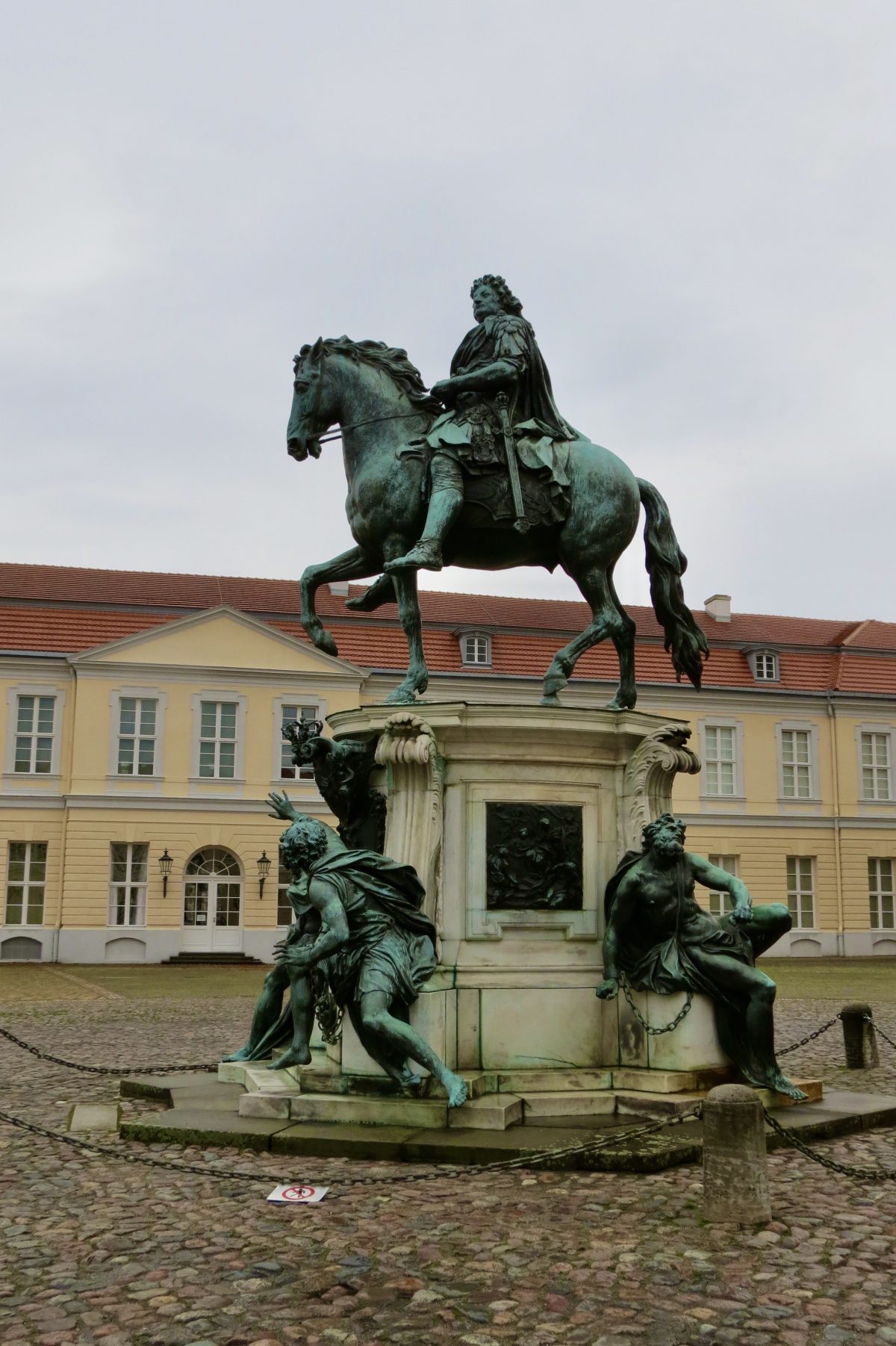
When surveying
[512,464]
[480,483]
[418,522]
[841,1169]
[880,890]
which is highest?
[512,464]

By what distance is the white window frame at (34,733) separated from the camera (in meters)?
31.4

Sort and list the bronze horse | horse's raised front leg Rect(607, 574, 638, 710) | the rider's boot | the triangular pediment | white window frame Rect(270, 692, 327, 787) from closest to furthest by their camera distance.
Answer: the rider's boot < the bronze horse < horse's raised front leg Rect(607, 574, 638, 710) < the triangular pediment < white window frame Rect(270, 692, 327, 787)

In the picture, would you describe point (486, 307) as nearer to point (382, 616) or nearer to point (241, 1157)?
point (241, 1157)

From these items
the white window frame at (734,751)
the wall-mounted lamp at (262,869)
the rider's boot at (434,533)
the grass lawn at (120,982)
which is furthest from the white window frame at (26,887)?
the rider's boot at (434,533)

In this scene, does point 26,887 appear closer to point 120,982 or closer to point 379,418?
point 120,982

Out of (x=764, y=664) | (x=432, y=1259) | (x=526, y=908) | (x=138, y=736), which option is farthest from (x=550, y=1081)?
(x=764, y=664)

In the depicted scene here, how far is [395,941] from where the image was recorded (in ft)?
22.1

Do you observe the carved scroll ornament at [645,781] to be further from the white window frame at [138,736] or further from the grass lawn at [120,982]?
the white window frame at [138,736]

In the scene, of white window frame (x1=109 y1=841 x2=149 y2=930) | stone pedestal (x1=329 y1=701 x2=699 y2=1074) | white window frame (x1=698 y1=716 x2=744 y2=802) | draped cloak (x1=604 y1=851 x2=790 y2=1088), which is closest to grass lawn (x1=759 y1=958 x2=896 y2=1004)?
white window frame (x1=698 y1=716 x2=744 y2=802)

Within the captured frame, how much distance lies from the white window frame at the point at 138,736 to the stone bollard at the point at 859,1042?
2400 cm

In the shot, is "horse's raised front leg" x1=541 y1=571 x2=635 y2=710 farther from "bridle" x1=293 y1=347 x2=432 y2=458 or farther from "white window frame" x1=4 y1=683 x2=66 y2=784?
"white window frame" x1=4 y1=683 x2=66 y2=784

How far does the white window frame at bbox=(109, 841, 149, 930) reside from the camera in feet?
103

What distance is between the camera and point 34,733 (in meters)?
31.7

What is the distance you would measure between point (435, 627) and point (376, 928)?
95.5 feet
